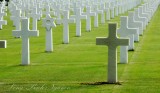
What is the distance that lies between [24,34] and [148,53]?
4.44m

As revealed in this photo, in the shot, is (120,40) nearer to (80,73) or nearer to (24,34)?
(80,73)

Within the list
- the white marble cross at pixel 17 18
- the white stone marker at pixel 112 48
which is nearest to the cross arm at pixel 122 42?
the white stone marker at pixel 112 48

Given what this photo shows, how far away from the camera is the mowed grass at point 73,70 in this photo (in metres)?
11.5

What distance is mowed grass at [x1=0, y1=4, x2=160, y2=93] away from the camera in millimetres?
11500

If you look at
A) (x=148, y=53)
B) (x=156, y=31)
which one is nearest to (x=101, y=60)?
(x=148, y=53)

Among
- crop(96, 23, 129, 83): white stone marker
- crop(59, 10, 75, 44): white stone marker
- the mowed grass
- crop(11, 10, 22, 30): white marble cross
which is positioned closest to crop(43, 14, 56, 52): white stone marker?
the mowed grass

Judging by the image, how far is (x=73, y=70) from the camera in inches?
544

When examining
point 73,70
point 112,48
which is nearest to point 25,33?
point 73,70

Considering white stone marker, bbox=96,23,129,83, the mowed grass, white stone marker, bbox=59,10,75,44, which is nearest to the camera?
the mowed grass

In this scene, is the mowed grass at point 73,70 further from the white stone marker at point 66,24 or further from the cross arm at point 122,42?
the cross arm at point 122,42

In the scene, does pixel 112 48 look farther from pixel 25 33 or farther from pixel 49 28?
pixel 49 28

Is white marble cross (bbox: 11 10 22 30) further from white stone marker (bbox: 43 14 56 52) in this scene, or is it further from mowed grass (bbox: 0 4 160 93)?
white stone marker (bbox: 43 14 56 52)

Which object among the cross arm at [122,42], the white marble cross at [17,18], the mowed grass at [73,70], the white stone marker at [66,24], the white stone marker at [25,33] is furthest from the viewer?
the white marble cross at [17,18]

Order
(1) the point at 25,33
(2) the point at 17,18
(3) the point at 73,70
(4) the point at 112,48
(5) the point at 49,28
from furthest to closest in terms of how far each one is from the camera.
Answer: (2) the point at 17,18 → (5) the point at 49,28 → (1) the point at 25,33 → (3) the point at 73,70 → (4) the point at 112,48
